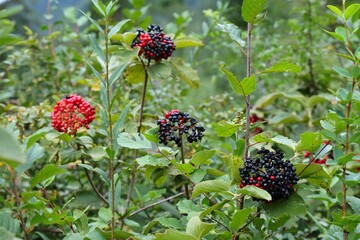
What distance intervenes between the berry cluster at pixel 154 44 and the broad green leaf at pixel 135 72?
2.4 inches

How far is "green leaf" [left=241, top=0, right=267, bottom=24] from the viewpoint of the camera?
1.15 meters

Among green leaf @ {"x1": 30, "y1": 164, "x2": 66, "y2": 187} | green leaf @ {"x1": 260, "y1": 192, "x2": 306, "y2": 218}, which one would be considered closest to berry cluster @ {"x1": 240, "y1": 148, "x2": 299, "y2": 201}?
green leaf @ {"x1": 260, "y1": 192, "x2": 306, "y2": 218}

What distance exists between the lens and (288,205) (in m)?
1.19

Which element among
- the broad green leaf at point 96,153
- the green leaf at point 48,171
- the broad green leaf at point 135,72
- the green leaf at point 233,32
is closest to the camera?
the green leaf at point 48,171

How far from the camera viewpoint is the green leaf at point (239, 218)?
3.54ft

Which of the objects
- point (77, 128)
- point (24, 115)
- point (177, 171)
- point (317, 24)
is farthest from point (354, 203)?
point (317, 24)

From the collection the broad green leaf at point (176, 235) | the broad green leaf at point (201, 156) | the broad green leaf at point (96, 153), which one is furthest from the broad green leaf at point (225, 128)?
the broad green leaf at point (96, 153)

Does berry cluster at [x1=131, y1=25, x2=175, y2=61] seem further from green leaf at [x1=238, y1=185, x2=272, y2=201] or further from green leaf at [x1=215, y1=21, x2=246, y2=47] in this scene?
green leaf at [x1=238, y1=185, x2=272, y2=201]

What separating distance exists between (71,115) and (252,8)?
633mm

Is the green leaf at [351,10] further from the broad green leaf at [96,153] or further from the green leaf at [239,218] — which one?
the broad green leaf at [96,153]

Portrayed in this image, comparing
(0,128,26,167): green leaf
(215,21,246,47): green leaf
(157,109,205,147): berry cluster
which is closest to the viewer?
(0,128,26,167): green leaf

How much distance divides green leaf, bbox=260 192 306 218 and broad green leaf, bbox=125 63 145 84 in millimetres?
635

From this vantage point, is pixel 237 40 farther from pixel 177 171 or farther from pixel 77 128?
pixel 77 128

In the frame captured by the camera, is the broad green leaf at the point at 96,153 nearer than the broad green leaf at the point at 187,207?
No
